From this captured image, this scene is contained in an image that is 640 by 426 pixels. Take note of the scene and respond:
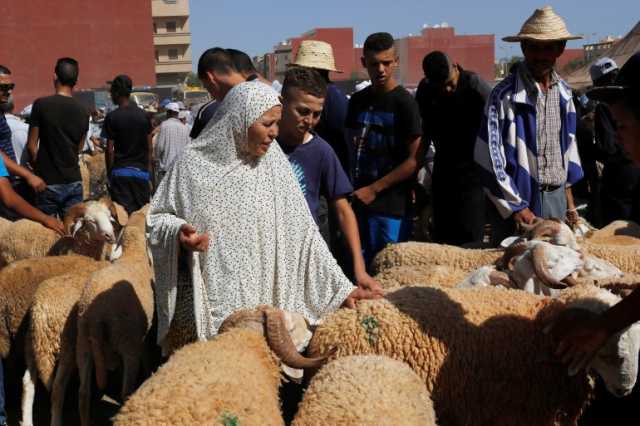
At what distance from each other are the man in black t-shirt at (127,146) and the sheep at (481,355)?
4952mm

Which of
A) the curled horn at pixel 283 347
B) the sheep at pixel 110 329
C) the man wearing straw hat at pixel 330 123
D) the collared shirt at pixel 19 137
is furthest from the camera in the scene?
the collared shirt at pixel 19 137

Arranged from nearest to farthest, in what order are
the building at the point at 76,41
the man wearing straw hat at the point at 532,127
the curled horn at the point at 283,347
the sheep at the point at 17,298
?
the curled horn at the point at 283,347 < the man wearing straw hat at the point at 532,127 < the sheep at the point at 17,298 < the building at the point at 76,41

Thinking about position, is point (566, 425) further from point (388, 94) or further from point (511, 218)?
point (388, 94)

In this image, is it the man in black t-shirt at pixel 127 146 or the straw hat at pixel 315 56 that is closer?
the straw hat at pixel 315 56

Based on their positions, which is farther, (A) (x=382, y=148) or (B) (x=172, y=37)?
(B) (x=172, y=37)

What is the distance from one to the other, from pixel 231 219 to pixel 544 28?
2053 millimetres

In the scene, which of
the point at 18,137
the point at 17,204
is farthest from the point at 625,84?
the point at 18,137

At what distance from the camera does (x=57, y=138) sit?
6.43 metres

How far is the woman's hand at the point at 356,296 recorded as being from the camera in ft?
9.93

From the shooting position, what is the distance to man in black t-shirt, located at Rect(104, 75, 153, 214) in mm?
7465

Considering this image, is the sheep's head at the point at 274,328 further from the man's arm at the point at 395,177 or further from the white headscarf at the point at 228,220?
the man's arm at the point at 395,177

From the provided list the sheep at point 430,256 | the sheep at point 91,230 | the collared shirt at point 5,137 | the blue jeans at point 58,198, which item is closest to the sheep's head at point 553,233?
the sheep at point 430,256

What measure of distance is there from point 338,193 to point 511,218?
1.13m

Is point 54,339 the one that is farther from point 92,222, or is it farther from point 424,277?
point 424,277
